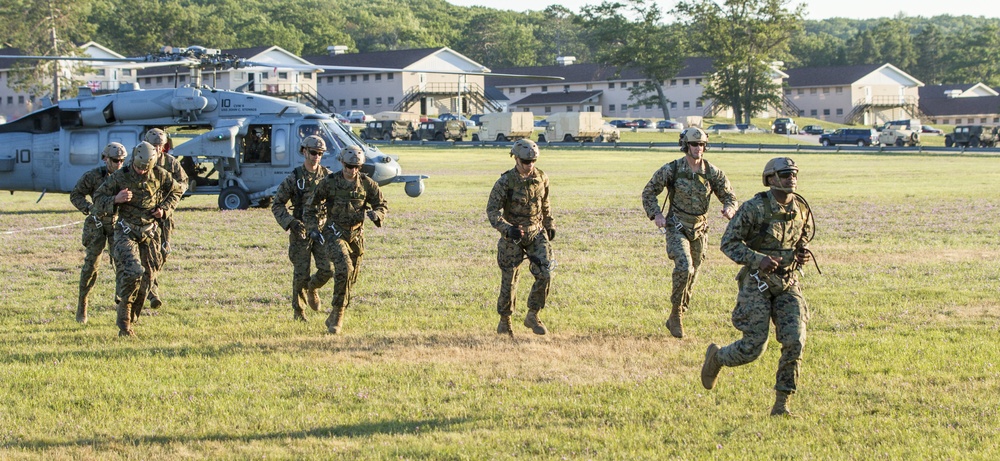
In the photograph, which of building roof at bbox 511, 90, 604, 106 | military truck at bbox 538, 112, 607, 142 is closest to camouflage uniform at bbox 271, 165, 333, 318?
military truck at bbox 538, 112, 607, 142

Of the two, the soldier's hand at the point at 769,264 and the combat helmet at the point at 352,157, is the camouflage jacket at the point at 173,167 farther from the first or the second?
the soldier's hand at the point at 769,264

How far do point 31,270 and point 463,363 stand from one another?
9.04 m

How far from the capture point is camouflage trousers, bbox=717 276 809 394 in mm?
7793

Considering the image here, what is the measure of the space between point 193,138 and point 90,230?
12.8 metres

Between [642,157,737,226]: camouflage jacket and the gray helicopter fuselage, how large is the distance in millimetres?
14117

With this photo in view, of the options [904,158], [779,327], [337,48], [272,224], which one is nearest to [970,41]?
[337,48]

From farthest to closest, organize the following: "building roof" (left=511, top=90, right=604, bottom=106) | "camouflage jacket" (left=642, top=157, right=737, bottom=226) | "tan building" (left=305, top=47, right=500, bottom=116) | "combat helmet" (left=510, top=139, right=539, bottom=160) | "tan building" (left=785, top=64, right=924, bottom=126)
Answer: "tan building" (left=785, top=64, right=924, bottom=126), "building roof" (left=511, top=90, right=604, bottom=106), "tan building" (left=305, top=47, right=500, bottom=116), "camouflage jacket" (left=642, top=157, right=737, bottom=226), "combat helmet" (left=510, top=139, right=539, bottom=160)

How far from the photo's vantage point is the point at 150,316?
12.4 metres

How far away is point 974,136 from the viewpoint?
2798 inches

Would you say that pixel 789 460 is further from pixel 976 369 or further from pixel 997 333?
pixel 997 333

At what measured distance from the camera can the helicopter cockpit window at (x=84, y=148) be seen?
80.8 ft

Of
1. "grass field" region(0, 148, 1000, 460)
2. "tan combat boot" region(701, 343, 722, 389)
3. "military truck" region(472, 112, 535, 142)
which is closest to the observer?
"grass field" region(0, 148, 1000, 460)

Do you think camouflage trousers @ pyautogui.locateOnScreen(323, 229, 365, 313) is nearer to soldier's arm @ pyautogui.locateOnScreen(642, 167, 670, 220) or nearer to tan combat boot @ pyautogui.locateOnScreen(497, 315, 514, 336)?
tan combat boot @ pyautogui.locateOnScreen(497, 315, 514, 336)

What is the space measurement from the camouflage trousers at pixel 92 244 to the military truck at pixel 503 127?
6375 centimetres
